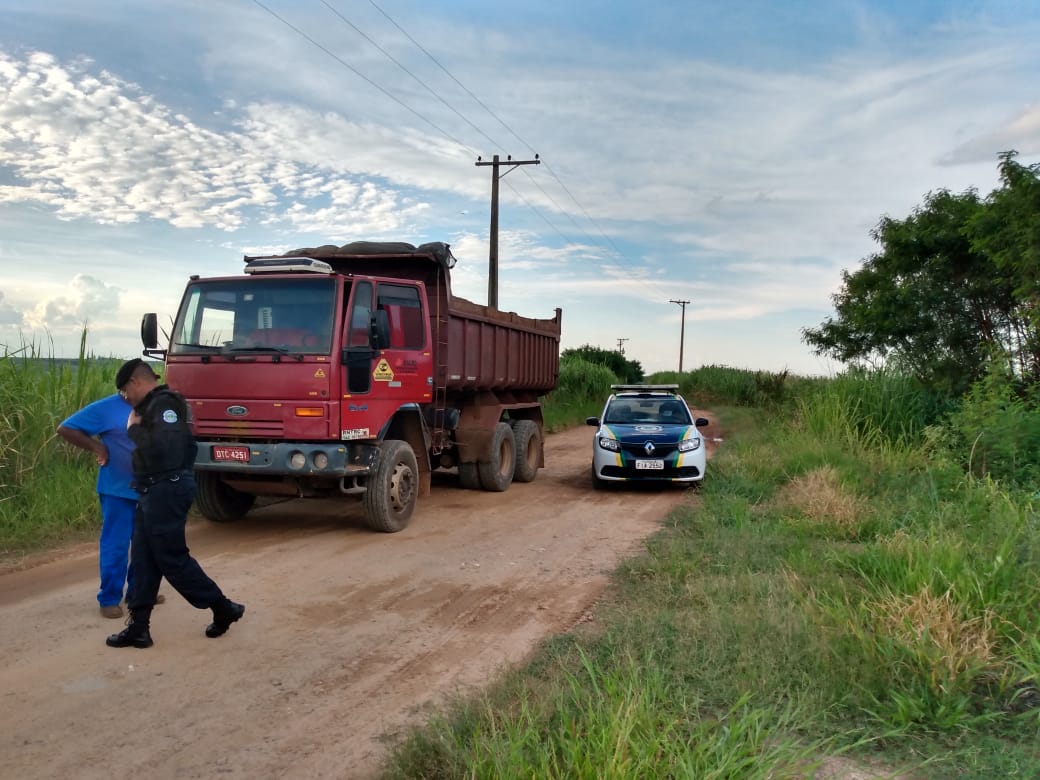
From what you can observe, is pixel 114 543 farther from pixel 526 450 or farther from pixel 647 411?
pixel 647 411

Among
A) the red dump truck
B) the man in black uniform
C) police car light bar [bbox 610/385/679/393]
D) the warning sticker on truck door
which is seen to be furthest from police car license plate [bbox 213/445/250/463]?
police car light bar [bbox 610/385/679/393]

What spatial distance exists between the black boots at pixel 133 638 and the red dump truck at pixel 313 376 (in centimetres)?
264

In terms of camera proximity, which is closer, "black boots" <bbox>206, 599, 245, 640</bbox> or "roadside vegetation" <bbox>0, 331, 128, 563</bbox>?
"black boots" <bbox>206, 599, 245, 640</bbox>

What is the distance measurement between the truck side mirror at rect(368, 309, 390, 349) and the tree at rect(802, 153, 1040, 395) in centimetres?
934

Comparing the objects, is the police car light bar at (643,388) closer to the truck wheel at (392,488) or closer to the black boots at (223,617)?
the truck wheel at (392,488)

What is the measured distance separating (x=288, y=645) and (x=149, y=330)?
4247mm

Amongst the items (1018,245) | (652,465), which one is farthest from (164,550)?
(1018,245)

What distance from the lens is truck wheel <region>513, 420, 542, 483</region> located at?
12.4 m

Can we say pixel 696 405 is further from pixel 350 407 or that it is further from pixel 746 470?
pixel 350 407

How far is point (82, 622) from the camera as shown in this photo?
17.0 ft

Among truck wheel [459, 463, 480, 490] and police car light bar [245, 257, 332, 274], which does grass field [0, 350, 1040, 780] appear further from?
truck wheel [459, 463, 480, 490]

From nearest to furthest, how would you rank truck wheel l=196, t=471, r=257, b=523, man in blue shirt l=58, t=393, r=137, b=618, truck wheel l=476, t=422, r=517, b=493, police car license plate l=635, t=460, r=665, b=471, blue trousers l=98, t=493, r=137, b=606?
man in blue shirt l=58, t=393, r=137, b=618 → blue trousers l=98, t=493, r=137, b=606 → truck wheel l=196, t=471, r=257, b=523 → police car license plate l=635, t=460, r=665, b=471 → truck wheel l=476, t=422, r=517, b=493

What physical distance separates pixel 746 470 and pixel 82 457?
874cm

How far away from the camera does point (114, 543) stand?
17.1 ft
